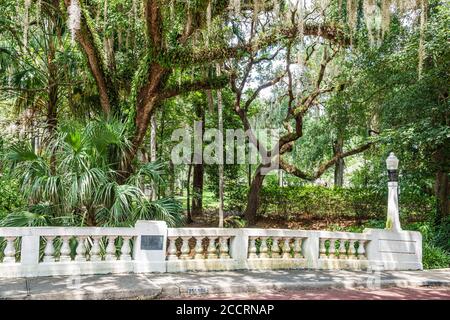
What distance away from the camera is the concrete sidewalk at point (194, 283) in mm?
5711

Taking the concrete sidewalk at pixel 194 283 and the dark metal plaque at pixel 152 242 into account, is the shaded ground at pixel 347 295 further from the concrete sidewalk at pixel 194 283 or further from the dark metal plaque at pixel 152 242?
the dark metal plaque at pixel 152 242

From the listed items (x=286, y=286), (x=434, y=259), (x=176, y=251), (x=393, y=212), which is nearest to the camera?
(x=286, y=286)

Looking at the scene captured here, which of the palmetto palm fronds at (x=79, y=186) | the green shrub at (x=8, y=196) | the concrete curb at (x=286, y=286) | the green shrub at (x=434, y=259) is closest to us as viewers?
the concrete curb at (x=286, y=286)

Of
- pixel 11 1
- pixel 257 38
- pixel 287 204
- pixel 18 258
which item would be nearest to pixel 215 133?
pixel 287 204

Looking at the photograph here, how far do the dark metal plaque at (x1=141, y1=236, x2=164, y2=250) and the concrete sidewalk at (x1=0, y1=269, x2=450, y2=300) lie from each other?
0.51 metres

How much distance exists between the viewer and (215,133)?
1939 centimetres

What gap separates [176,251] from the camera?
7.61 meters

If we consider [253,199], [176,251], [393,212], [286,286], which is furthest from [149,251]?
[253,199]

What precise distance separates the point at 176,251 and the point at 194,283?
48.8 inches

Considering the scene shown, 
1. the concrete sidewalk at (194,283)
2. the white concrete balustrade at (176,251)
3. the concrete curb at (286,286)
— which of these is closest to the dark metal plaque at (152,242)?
the white concrete balustrade at (176,251)

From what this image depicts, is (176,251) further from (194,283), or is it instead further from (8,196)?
(8,196)

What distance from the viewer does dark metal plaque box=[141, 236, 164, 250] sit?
7.20m

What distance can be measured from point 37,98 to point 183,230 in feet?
29.3

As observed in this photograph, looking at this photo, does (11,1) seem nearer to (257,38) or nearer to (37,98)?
(37,98)
